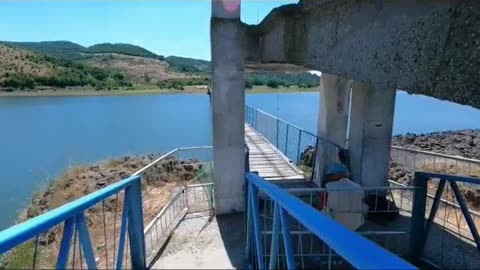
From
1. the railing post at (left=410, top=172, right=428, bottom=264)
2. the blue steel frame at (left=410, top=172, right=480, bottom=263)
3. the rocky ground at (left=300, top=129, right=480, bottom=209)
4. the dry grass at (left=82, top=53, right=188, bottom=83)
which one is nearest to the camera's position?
the blue steel frame at (left=410, top=172, right=480, bottom=263)

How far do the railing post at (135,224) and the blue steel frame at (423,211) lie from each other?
3355 millimetres

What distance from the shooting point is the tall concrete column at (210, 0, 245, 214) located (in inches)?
289

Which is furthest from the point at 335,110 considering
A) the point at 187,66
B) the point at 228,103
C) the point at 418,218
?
the point at 187,66

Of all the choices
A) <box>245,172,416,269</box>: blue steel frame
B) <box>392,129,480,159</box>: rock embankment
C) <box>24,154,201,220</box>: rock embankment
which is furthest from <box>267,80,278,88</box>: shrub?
<box>245,172,416,269</box>: blue steel frame

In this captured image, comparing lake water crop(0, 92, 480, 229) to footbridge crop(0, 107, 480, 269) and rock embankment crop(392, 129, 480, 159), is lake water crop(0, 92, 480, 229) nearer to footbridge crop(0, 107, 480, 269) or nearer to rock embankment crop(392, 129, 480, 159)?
rock embankment crop(392, 129, 480, 159)

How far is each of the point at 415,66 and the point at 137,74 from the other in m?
98.3

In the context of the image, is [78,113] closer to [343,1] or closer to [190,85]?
[190,85]

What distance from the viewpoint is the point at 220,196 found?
7.63 m

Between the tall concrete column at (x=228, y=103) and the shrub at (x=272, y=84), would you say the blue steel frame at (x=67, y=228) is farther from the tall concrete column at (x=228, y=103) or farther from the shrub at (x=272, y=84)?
the shrub at (x=272, y=84)

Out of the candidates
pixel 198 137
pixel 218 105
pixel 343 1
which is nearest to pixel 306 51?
pixel 343 1

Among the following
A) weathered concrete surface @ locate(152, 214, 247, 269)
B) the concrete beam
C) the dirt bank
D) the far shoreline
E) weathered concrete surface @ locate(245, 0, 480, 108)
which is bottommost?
the far shoreline

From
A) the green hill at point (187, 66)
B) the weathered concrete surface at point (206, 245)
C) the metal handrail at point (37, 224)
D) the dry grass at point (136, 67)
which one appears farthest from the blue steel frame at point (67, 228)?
the green hill at point (187, 66)

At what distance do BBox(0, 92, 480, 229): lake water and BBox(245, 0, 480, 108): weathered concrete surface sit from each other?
7.93 metres

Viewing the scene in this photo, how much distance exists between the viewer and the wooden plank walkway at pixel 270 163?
10040mm
